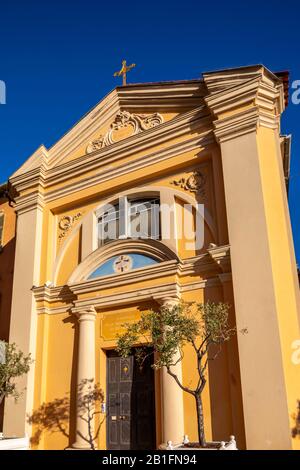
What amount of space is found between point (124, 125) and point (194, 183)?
11.7 ft

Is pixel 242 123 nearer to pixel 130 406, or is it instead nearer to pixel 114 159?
pixel 114 159

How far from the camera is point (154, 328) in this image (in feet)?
27.8

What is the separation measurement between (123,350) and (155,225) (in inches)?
164

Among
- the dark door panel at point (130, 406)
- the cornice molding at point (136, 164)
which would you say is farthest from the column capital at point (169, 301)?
the cornice molding at point (136, 164)

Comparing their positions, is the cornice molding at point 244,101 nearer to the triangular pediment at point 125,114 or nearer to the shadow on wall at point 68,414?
the triangular pediment at point 125,114

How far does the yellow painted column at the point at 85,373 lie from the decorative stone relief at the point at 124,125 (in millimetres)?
5298

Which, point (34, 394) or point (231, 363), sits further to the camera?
point (34, 394)

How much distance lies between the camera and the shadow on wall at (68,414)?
10.7 meters

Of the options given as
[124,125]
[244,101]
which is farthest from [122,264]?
[244,101]

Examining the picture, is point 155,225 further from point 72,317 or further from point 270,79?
point 270,79

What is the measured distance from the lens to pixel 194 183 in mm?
11523

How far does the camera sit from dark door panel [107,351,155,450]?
10258 millimetres

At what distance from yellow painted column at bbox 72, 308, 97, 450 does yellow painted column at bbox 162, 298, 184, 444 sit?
2.15m
